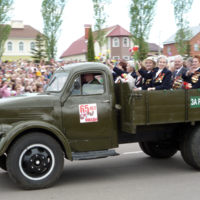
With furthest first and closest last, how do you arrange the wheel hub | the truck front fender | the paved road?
the wheel hub, the truck front fender, the paved road

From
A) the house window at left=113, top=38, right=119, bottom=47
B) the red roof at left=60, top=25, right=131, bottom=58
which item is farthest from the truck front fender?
the red roof at left=60, top=25, right=131, bottom=58

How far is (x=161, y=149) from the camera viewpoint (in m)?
7.20

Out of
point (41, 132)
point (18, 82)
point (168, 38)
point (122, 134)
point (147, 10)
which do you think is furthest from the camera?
point (168, 38)

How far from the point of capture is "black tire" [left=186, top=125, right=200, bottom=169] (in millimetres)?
5973

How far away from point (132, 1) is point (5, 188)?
3619 centimetres

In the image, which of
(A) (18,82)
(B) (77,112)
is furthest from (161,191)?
(A) (18,82)

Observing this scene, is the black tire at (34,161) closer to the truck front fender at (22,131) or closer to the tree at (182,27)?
the truck front fender at (22,131)

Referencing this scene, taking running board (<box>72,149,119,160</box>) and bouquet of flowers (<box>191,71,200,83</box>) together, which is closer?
running board (<box>72,149,119,160</box>)

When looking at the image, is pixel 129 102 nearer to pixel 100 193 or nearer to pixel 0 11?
pixel 100 193

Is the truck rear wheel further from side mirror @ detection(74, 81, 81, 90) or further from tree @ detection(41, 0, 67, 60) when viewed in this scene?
tree @ detection(41, 0, 67, 60)

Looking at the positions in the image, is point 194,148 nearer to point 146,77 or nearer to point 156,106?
point 156,106

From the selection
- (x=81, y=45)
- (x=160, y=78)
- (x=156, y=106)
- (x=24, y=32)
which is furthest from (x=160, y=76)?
(x=81, y=45)

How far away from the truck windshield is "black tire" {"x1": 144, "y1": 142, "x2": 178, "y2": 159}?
2.63 meters

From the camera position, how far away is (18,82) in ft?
34.6
